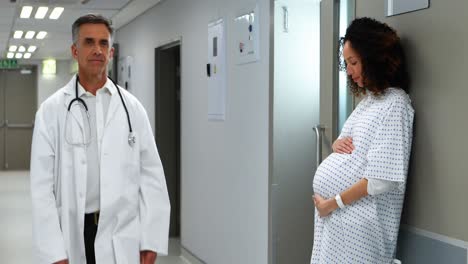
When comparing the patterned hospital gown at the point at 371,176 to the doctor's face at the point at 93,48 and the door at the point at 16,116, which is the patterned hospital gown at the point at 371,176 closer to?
the doctor's face at the point at 93,48

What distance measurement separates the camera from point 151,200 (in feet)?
8.13

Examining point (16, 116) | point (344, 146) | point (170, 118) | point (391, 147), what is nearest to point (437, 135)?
point (391, 147)

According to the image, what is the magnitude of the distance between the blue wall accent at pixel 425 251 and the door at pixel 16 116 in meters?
15.7

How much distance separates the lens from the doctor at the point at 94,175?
2.35 metres

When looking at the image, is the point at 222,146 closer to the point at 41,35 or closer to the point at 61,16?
the point at 61,16

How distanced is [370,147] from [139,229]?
899mm

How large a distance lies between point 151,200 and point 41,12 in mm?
6442

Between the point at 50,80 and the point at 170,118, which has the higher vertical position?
the point at 50,80

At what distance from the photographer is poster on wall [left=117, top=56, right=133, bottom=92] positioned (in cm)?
918

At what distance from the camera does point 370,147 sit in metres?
2.42

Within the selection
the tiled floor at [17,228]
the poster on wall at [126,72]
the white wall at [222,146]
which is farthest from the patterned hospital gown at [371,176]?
the poster on wall at [126,72]

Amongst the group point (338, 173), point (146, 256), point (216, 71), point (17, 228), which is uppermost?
point (216, 71)

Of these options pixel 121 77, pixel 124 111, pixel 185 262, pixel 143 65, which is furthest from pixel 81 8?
pixel 124 111

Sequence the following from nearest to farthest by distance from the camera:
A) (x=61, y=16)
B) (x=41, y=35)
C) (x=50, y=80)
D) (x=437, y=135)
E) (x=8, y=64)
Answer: (x=437, y=135)
(x=61, y=16)
(x=41, y=35)
(x=8, y=64)
(x=50, y=80)
